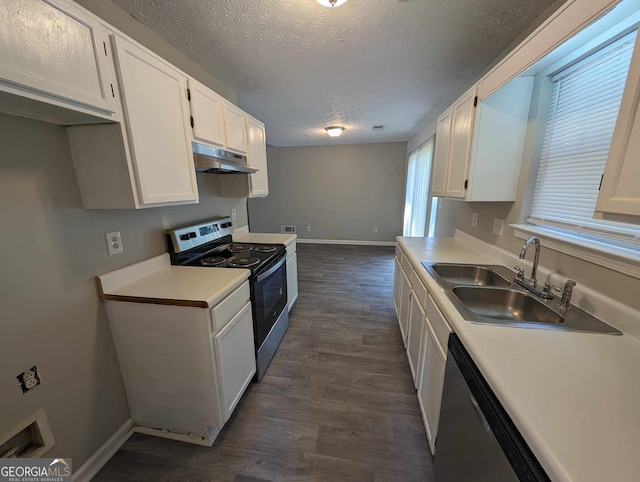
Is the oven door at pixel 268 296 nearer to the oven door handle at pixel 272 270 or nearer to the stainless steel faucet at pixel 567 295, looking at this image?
the oven door handle at pixel 272 270

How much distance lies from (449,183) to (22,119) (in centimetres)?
258

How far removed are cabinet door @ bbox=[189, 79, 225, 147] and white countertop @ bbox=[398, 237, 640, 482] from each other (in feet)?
6.23

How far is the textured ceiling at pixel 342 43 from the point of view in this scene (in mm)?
1435

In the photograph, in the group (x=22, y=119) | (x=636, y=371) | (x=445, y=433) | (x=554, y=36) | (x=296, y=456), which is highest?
(x=554, y=36)

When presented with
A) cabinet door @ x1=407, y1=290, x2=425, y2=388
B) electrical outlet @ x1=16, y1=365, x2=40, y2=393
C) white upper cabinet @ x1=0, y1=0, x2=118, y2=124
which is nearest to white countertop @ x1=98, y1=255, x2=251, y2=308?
electrical outlet @ x1=16, y1=365, x2=40, y2=393

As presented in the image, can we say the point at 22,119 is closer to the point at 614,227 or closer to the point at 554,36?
the point at 554,36

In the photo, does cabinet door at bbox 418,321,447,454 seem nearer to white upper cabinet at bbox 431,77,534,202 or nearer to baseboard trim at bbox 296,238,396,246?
white upper cabinet at bbox 431,77,534,202

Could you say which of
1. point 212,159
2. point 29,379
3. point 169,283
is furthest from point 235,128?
point 29,379

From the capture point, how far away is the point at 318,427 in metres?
1.53

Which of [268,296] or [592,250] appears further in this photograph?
[268,296]

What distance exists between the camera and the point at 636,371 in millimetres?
743

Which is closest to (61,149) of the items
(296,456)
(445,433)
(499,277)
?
(296,456)

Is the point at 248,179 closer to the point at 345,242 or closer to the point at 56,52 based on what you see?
the point at 56,52

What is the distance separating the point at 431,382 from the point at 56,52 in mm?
2218
